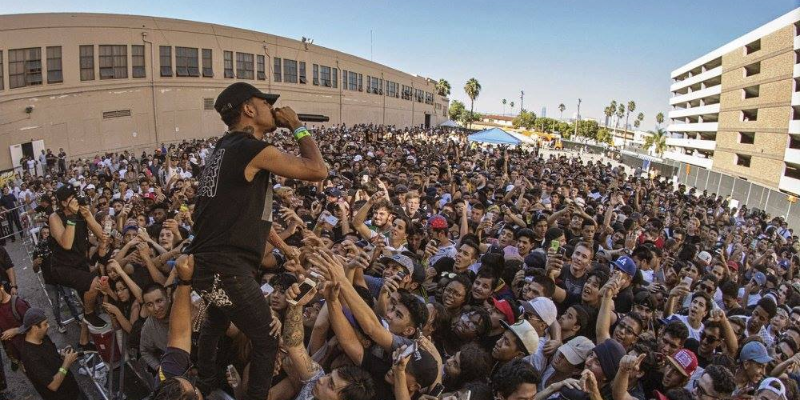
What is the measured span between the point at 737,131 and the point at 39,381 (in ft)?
172

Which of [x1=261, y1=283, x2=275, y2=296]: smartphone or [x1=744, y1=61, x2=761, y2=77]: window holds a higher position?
[x1=744, y1=61, x2=761, y2=77]: window

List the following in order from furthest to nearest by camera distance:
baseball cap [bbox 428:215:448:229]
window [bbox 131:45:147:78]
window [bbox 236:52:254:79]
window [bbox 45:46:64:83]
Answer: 1. window [bbox 236:52:254:79]
2. window [bbox 131:45:147:78]
3. window [bbox 45:46:64:83]
4. baseball cap [bbox 428:215:448:229]

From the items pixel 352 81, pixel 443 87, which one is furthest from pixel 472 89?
pixel 352 81

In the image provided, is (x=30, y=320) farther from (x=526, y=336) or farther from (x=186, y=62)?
(x=186, y=62)

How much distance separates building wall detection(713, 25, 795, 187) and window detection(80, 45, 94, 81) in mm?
48065

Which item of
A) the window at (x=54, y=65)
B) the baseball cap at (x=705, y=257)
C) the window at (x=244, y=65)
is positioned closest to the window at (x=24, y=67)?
the window at (x=54, y=65)

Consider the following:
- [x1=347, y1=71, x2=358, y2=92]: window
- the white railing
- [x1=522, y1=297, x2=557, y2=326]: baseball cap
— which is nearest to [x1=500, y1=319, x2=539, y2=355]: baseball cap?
[x1=522, y1=297, x2=557, y2=326]: baseball cap

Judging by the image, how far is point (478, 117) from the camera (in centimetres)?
11338

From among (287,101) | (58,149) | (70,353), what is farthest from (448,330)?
(287,101)

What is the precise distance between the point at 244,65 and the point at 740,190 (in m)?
34.6

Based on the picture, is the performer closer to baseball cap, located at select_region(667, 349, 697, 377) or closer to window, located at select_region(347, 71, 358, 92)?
baseball cap, located at select_region(667, 349, 697, 377)

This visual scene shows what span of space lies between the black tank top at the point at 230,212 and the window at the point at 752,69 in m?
51.7

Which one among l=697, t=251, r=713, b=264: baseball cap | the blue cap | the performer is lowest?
l=697, t=251, r=713, b=264: baseball cap

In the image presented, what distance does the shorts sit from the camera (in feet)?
14.9
